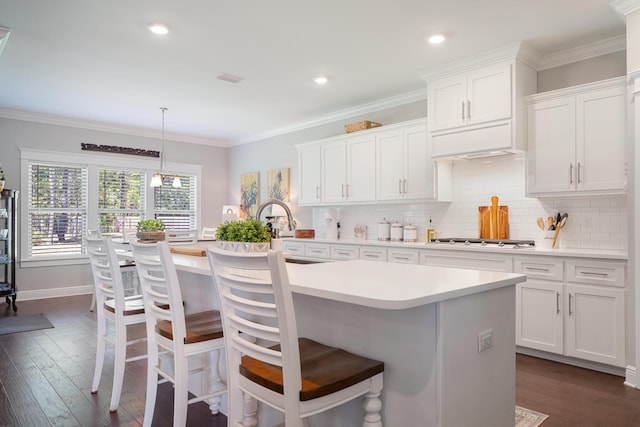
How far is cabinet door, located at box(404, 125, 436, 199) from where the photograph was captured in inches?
179

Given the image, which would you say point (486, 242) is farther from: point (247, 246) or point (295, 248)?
point (247, 246)

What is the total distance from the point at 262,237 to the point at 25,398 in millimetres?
2060

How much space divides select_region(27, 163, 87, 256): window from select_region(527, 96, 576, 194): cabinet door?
20.5 feet

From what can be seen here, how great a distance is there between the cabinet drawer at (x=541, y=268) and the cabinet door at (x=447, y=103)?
141 cm

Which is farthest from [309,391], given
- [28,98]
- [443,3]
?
[28,98]

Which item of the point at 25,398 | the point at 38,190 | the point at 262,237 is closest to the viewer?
the point at 262,237

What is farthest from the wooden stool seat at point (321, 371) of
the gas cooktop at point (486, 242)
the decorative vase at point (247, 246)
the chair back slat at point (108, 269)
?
the gas cooktop at point (486, 242)

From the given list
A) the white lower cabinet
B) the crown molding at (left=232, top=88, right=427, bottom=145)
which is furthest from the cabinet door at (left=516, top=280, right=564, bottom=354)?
the crown molding at (left=232, top=88, right=427, bottom=145)

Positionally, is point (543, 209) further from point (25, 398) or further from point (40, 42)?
point (40, 42)

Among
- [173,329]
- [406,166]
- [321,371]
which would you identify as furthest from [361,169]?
[321,371]

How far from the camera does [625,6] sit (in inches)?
116

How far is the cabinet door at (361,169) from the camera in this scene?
203 inches

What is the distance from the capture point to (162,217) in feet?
24.0

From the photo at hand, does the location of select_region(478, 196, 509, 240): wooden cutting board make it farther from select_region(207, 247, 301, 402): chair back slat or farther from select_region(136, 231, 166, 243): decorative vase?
select_region(207, 247, 301, 402): chair back slat
